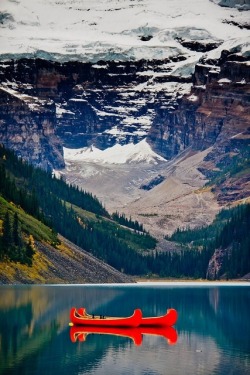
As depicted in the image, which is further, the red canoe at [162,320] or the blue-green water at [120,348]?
the red canoe at [162,320]

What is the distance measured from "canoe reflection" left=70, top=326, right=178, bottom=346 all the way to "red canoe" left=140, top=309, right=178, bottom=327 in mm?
868

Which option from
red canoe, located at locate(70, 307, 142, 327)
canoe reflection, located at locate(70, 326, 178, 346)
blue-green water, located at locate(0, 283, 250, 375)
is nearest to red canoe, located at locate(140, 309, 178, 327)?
canoe reflection, located at locate(70, 326, 178, 346)

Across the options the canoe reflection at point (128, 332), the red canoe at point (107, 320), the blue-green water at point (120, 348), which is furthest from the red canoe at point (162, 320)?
the red canoe at point (107, 320)

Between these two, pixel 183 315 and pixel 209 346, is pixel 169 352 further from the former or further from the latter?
pixel 183 315

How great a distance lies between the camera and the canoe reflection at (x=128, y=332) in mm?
152125

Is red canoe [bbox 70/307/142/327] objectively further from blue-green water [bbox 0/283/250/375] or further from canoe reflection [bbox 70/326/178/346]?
blue-green water [bbox 0/283/250/375]

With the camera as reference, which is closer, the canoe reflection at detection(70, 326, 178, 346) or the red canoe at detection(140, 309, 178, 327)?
the canoe reflection at detection(70, 326, 178, 346)

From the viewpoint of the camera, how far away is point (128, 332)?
160 metres

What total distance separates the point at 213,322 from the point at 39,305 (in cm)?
2884

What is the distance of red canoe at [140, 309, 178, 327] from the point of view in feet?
542

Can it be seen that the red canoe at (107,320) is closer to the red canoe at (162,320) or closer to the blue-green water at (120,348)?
the blue-green water at (120,348)

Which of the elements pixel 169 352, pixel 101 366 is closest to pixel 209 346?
pixel 169 352

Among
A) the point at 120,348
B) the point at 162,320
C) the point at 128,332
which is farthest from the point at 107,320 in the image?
the point at 120,348

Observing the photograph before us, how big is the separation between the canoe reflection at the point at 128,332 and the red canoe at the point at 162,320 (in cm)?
87
